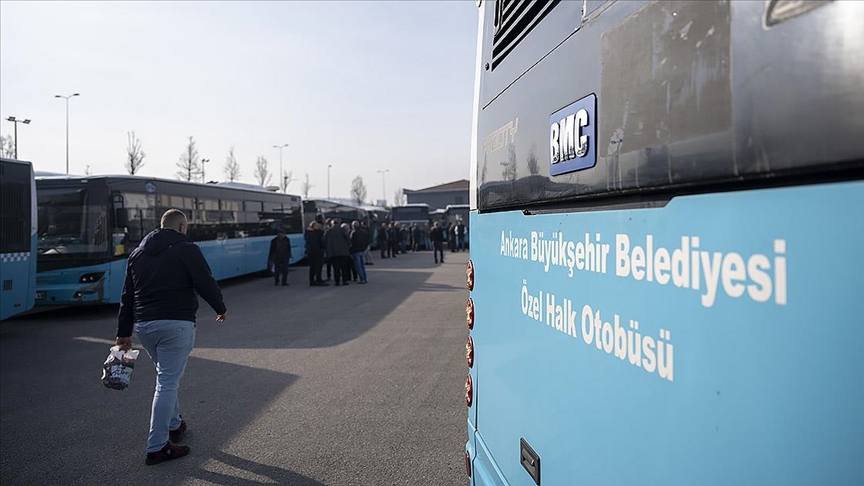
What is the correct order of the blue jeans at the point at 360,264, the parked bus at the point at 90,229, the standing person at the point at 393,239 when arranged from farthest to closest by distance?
the standing person at the point at 393,239 → the blue jeans at the point at 360,264 → the parked bus at the point at 90,229

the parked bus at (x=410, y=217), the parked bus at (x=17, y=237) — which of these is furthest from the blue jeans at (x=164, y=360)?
the parked bus at (x=410, y=217)

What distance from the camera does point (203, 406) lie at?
671 centimetres

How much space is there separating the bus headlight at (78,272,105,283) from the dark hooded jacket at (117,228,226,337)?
9450 mm

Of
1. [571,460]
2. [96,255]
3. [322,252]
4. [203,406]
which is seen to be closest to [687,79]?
[571,460]

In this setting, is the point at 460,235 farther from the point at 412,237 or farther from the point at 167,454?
the point at 167,454

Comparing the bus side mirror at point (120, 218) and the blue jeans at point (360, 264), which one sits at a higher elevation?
the bus side mirror at point (120, 218)

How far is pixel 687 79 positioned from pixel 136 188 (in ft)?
50.8

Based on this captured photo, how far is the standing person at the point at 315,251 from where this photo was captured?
1942cm

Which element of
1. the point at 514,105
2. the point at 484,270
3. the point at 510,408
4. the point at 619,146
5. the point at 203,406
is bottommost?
the point at 203,406

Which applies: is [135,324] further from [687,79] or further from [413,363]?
[687,79]

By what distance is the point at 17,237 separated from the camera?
11.0 m

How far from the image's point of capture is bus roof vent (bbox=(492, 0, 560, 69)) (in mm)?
2814

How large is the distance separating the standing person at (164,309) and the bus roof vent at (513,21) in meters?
3.03

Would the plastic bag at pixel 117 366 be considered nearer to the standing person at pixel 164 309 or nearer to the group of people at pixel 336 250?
the standing person at pixel 164 309
